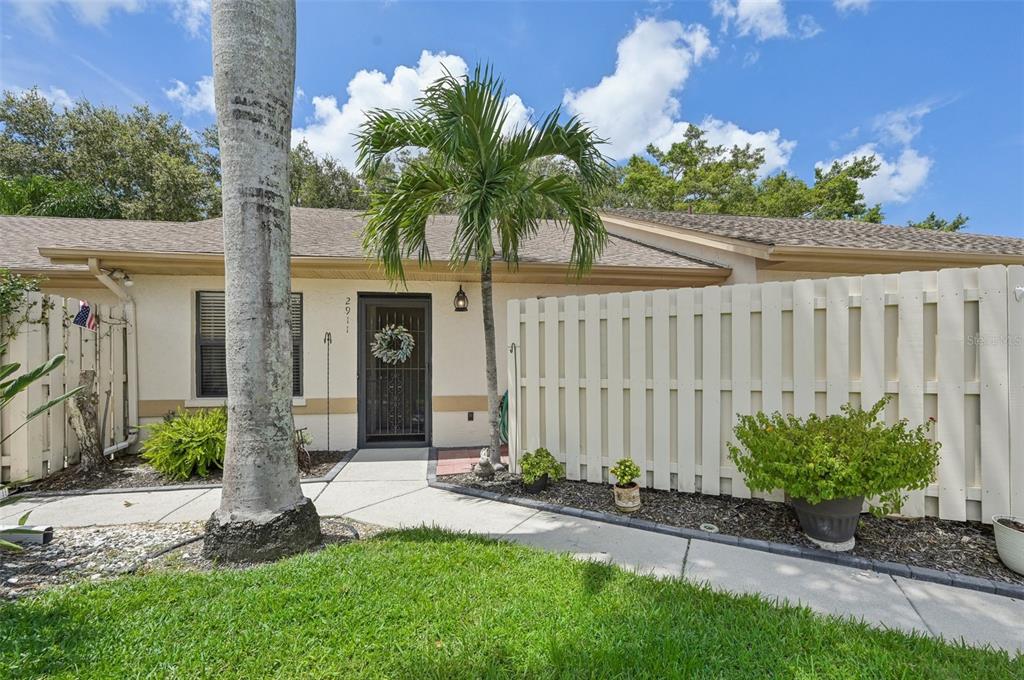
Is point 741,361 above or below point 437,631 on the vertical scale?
above

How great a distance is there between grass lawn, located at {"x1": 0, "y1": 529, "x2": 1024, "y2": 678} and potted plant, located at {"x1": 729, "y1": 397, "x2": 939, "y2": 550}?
97 cm

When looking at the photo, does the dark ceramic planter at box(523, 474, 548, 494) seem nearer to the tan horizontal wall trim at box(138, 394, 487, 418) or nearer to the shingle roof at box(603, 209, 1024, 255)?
the tan horizontal wall trim at box(138, 394, 487, 418)

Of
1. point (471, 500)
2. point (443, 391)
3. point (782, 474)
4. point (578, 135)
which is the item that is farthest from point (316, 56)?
point (782, 474)

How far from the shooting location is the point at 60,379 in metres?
4.70

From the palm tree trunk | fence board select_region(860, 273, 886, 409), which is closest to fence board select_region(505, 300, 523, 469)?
the palm tree trunk

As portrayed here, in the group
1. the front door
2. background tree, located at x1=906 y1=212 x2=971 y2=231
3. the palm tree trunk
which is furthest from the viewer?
background tree, located at x1=906 y1=212 x2=971 y2=231

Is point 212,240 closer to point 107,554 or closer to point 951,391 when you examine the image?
point 107,554

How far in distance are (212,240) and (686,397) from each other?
22.4 ft

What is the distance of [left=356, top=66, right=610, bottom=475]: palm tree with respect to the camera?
4016mm

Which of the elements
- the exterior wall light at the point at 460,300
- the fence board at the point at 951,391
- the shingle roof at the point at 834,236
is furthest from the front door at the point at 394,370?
the fence board at the point at 951,391

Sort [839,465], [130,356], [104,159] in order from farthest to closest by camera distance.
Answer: [104,159] < [130,356] < [839,465]

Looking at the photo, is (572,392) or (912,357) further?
(572,392)

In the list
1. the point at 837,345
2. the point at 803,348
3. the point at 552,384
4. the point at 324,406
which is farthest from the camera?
the point at 324,406

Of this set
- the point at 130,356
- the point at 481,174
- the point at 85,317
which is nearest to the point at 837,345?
the point at 481,174
